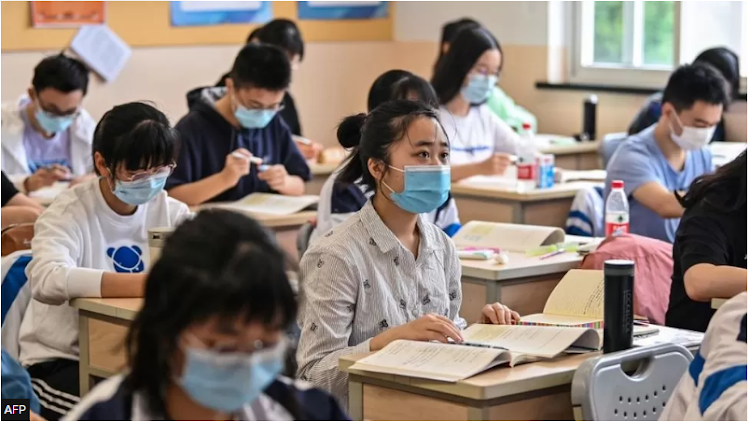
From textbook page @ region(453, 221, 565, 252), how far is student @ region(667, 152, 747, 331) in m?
0.74

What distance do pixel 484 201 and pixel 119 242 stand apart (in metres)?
2.02

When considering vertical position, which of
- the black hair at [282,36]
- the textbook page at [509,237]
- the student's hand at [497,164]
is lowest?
the textbook page at [509,237]

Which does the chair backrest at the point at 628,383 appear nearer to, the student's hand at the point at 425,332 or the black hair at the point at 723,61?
the student's hand at the point at 425,332

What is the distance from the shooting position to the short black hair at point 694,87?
450cm

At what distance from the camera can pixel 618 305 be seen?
2.55 meters

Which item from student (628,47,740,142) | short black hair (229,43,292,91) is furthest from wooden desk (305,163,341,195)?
student (628,47,740,142)

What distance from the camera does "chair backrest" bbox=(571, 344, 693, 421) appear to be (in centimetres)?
240

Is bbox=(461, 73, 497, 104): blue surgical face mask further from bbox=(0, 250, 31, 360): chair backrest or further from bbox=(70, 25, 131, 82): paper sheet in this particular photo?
bbox=(0, 250, 31, 360): chair backrest

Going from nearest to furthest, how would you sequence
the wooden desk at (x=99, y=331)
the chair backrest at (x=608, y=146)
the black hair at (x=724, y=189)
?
the black hair at (x=724, y=189) → the wooden desk at (x=99, y=331) → the chair backrest at (x=608, y=146)

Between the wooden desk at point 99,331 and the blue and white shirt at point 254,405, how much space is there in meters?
1.45

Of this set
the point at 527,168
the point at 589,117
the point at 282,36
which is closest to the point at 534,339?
the point at 527,168

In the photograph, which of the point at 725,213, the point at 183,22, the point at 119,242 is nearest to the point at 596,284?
the point at 725,213

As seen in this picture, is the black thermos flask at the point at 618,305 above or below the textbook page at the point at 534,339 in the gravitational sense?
above

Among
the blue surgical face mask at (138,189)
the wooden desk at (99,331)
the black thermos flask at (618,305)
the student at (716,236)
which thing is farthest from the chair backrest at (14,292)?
the student at (716,236)
